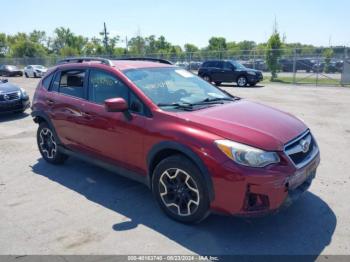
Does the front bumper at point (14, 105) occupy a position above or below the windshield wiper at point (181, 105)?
below

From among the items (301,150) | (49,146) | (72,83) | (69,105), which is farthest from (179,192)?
(49,146)

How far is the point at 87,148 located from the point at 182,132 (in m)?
1.90

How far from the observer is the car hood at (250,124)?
3.41 metres

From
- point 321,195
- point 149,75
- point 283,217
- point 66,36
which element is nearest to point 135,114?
point 149,75

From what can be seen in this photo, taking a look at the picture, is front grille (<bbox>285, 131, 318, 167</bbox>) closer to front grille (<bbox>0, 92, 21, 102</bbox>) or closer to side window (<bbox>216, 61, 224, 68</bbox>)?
front grille (<bbox>0, 92, 21, 102</bbox>)

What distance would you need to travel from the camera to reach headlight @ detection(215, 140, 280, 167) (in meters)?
3.29

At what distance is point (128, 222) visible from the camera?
12.9 ft

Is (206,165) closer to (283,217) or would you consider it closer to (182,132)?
(182,132)

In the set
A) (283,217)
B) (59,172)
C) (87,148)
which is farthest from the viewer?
(59,172)

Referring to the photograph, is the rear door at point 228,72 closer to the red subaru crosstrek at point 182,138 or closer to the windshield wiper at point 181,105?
the red subaru crosstrek at point 182,138

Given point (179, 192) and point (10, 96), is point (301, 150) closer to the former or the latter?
point (179, 192)

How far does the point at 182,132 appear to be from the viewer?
3.63 meters

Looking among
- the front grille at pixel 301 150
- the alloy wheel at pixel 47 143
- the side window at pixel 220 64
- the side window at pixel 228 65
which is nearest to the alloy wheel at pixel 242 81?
the side window at pixel 228 65

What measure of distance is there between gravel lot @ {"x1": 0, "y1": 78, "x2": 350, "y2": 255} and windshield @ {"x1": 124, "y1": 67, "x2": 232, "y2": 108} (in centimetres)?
134
